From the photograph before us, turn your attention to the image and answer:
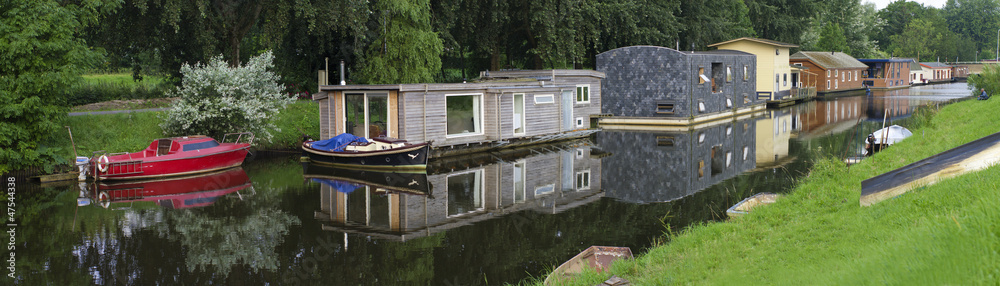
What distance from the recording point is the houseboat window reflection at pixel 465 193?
1616 cm

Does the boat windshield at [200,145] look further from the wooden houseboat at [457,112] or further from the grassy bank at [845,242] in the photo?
the grassy bank at [845,242]

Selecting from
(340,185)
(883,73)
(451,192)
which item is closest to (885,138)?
(451,192)

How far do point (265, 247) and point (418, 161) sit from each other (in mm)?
9047

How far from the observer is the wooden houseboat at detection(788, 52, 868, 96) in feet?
199

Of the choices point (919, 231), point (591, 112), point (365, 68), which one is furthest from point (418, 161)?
point (919, 231)

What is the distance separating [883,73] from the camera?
71562mm

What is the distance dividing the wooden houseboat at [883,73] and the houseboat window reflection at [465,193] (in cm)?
5990

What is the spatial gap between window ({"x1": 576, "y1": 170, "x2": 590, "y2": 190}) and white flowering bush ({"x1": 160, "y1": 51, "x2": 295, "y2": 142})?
10487 millimetres

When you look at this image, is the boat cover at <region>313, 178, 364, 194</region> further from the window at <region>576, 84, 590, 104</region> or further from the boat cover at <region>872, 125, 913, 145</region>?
the window at <region>576, 84, 590, 104</region>

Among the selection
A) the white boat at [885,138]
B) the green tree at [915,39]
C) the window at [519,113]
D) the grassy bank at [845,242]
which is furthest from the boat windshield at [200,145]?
the green tree at [915,39]

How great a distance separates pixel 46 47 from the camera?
65.3 feet

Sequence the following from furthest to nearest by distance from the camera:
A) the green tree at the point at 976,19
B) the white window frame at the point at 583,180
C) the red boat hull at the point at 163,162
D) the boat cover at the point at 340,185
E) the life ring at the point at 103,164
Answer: the green tree at the point at 976,19, the red boat hull at the point at 163,162, the life ring at the point at 103,164, the white window frame at the point at 583,180, the boat cover at the point at 340,185

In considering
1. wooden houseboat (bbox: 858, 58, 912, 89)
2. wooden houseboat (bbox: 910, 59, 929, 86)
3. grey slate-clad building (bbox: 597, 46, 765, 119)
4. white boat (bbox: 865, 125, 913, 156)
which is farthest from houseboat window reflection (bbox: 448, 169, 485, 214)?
wooden houseboat (bbox: 910, 59, 929, 86)

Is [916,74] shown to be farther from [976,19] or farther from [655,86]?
[976,19]
